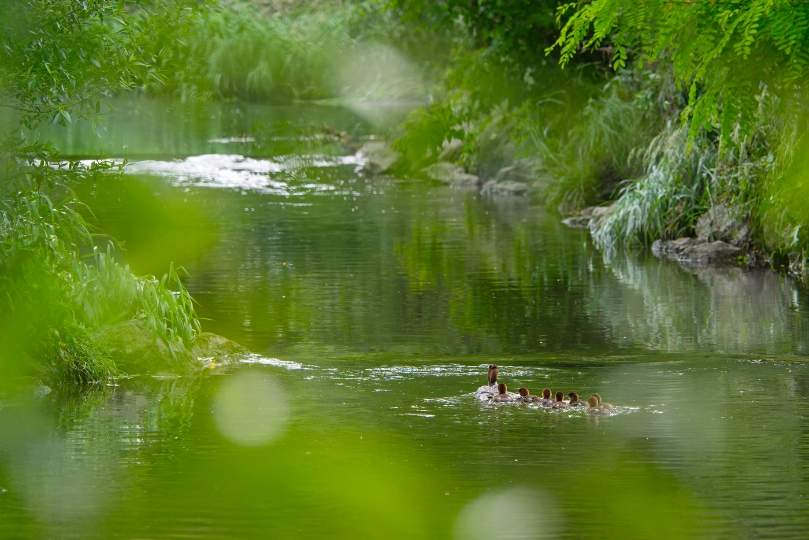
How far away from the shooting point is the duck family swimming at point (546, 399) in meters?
9.88

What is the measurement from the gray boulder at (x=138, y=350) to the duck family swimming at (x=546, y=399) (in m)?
3.00

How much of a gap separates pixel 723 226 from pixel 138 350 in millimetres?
11507

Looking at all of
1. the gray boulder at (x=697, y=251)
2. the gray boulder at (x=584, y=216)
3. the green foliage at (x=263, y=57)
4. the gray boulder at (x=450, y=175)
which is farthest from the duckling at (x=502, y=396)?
the gray boulder at (x=450, y=175)

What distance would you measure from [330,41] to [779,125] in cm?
1211

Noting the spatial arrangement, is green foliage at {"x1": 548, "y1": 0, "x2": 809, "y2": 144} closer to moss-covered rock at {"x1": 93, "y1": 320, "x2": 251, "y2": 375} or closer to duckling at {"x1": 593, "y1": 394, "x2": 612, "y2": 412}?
duckling at {"x1": 593, "y1": 394, "x2": 612, "y2": 412}

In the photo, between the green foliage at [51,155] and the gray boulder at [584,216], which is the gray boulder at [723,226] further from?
A: the green foliage at [51,155]

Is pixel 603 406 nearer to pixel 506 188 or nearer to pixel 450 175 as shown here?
pixel 506 188

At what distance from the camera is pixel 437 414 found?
32.6 feet

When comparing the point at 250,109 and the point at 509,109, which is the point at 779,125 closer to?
the point at 509,109

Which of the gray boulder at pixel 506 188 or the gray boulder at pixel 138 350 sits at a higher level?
the gray boulder at pixel 506 188

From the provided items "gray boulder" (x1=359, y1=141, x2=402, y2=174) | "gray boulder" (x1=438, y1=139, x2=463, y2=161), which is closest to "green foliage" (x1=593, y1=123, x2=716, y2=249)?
"gray boulder" (x1=438, y1=139, x2=463, y2=161)

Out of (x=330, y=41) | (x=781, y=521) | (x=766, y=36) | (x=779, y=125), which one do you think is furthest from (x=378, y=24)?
(x=781, y=521)

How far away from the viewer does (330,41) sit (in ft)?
91.6

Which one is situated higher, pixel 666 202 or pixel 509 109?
pixel 509 109
